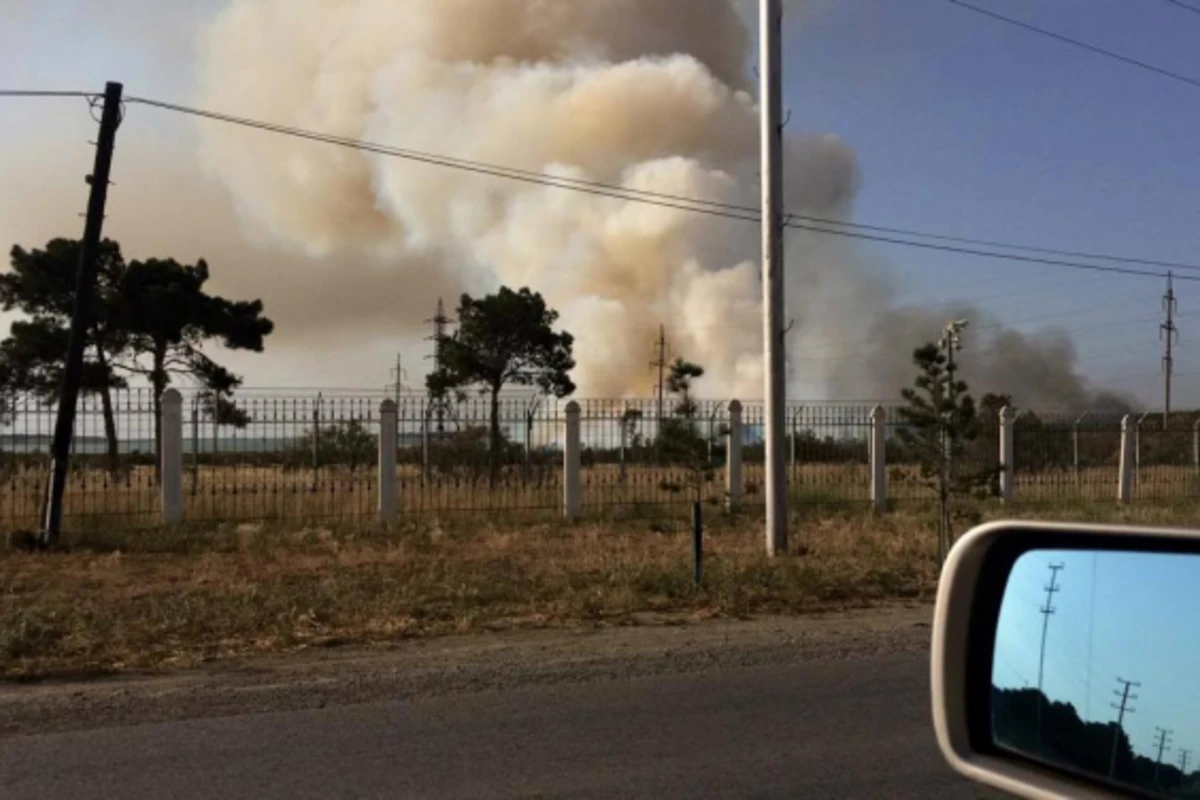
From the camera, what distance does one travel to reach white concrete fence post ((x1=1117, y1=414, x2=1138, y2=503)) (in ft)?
87.0

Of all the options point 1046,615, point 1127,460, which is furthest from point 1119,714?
point 1127,460

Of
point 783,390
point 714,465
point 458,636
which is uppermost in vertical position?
point 783,390

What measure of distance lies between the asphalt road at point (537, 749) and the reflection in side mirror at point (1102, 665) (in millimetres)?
3123

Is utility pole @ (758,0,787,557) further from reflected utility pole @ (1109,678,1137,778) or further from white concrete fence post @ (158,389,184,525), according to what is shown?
reflected utility pole @ (1109,678,1137,778)

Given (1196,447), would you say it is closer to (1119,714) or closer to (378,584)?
(378,584)

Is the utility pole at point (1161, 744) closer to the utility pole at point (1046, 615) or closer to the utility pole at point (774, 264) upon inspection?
the utility pole at point (1046, 615)

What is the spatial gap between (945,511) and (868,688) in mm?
6501

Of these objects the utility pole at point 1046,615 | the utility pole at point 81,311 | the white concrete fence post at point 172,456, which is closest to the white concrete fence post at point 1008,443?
the white concrete fence post at point 172,456

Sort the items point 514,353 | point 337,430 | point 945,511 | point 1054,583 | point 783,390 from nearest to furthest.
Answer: point 1054,583 < point 945,511 < point 783,390 < point 337,430 < point 514,353

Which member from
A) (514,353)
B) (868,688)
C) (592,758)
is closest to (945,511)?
(868,688)

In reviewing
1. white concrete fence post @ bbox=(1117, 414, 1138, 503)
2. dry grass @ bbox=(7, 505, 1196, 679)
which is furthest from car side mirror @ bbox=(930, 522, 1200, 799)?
white concrete fence post @ bbox=(1117, 414, 1138, 503)

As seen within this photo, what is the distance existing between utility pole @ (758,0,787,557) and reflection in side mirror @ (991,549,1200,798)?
1228 cm

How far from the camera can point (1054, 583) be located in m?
2.33

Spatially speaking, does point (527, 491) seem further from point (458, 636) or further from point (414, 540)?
point (458, 636)
